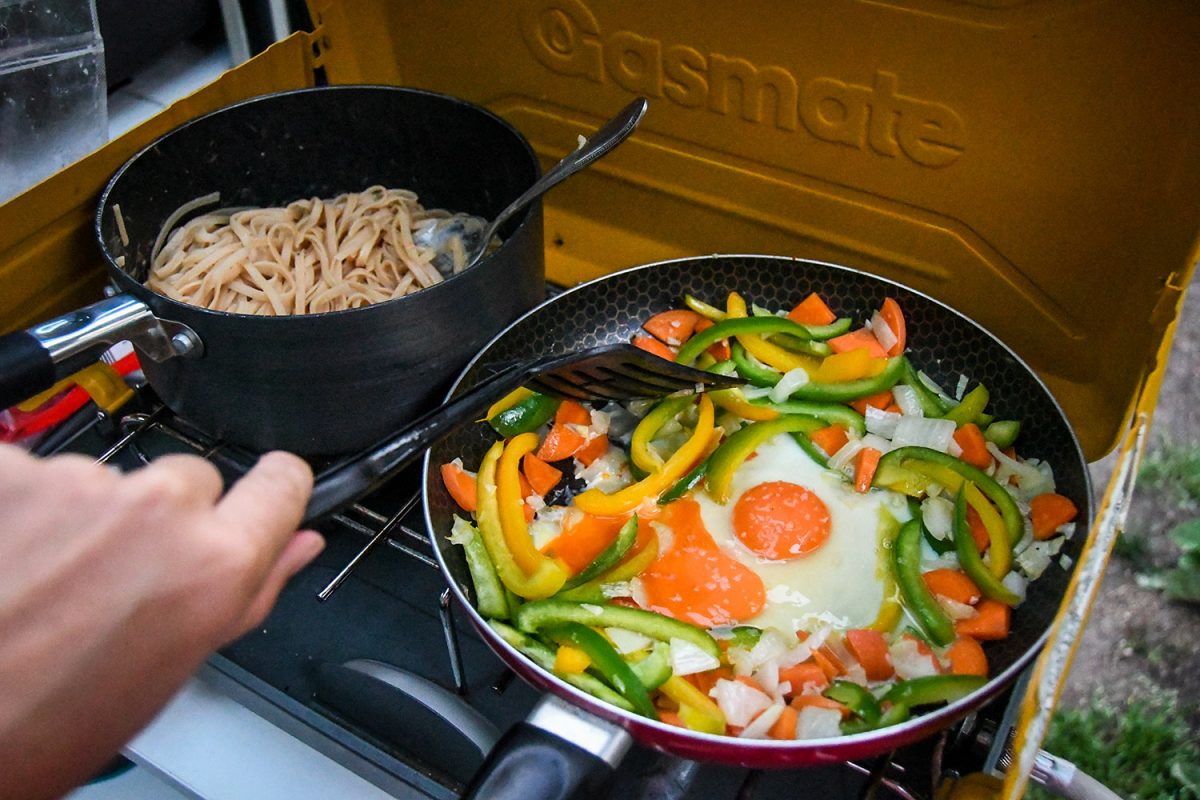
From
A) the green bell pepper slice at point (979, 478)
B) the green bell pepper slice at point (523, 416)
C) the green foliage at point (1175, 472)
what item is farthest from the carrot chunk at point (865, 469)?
the green foliage at point (1175, 472)

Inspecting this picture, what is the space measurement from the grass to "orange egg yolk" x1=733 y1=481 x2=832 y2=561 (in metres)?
1.25

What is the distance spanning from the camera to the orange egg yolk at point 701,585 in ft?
3.69

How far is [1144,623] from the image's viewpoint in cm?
236

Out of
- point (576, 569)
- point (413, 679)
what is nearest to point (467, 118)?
point (576, 569)

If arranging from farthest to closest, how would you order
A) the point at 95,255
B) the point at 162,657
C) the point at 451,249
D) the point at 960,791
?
1. the point at 451,249
2. the point at 95,255
3. the point at 960,791
4. the point at 162,657

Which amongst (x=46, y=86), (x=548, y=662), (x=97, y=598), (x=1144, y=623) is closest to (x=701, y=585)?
(x=548, y=662)

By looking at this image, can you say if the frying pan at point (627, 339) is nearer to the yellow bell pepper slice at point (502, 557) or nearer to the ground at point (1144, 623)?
the yellow bell pepper slice at point (502, 557)

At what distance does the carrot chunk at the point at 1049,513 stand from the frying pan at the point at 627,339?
0.02 metres

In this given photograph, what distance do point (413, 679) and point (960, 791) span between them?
609 mm

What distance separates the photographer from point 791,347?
4.66 ft

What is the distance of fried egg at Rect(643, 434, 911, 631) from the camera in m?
1.13

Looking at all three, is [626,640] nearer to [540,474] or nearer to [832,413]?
[540,474]

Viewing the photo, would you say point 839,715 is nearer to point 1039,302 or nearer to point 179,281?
point 1039,302

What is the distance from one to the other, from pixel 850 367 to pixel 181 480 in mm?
1012
